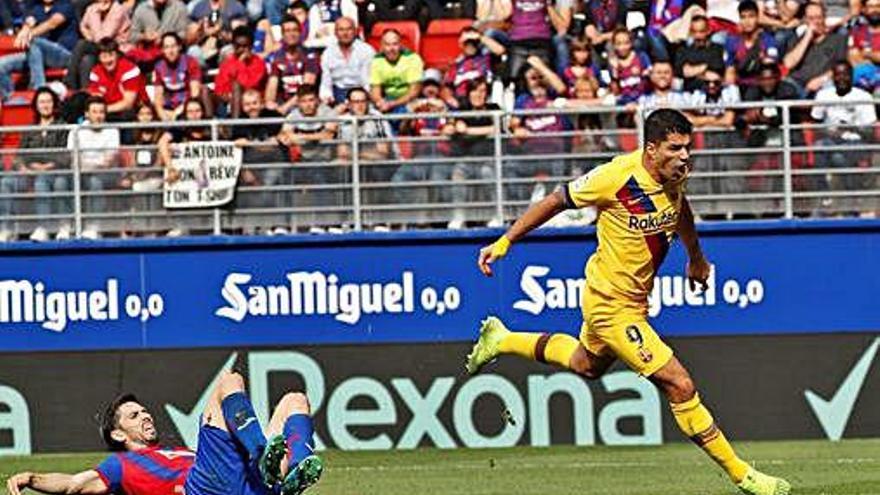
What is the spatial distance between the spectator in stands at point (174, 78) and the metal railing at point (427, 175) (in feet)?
3.56

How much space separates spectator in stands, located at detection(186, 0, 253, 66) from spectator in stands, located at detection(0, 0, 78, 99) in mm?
1322

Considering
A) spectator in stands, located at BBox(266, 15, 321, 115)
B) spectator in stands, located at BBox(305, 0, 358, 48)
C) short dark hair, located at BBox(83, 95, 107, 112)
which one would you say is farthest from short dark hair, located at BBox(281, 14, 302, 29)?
short dark hair, located at BBox(83, 95, 107, 112)

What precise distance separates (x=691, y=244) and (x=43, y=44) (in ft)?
37.1

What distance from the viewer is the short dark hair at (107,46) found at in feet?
71.8

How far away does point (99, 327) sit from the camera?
66.2 feet

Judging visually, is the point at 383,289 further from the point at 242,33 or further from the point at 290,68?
the point at 242,33

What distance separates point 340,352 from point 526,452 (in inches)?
82.0

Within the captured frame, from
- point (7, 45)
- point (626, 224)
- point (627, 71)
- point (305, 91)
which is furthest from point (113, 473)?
point (7, 45)

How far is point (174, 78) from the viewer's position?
21.7 m

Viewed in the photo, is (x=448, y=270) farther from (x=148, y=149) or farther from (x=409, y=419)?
(x=148, y=149)

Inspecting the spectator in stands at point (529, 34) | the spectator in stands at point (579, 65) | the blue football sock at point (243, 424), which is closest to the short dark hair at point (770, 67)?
the spectator in stands at point (579, 65)

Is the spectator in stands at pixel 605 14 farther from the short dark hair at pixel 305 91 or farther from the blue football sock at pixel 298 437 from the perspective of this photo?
the blue football sock at pixel 298 437

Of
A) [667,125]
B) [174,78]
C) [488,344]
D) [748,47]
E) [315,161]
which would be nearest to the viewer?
[667,125]

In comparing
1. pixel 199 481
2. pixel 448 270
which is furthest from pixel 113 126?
pixel 199 481
